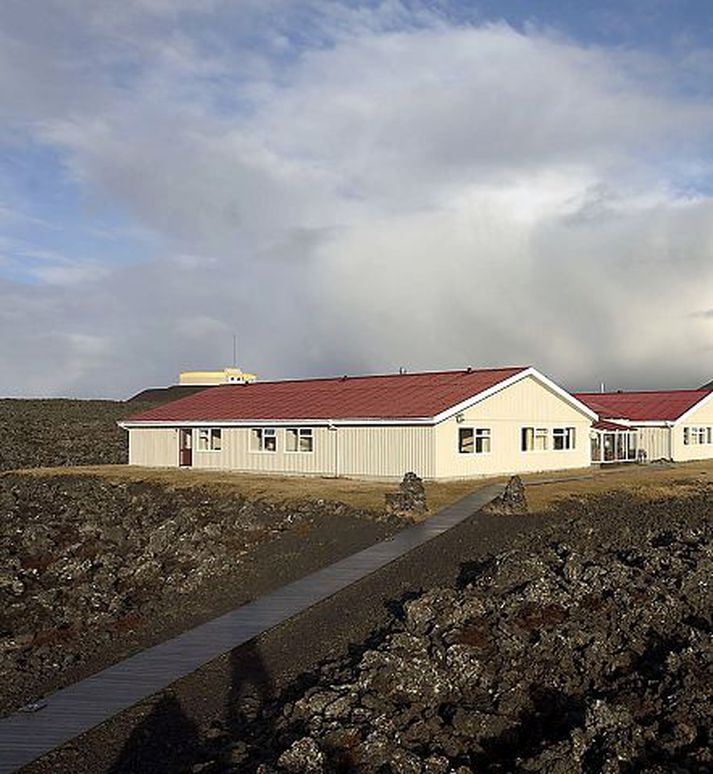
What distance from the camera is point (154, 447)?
43.1 m

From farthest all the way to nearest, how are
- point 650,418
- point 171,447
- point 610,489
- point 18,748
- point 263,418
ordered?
1. point 650,418
2. point 171,447
3. point 263,418
4. point 610,489
5. point 18,748

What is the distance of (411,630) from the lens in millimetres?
13281

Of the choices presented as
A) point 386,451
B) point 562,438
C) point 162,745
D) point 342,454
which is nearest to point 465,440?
point 386,451

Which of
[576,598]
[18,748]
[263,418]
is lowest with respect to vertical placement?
[18,748]

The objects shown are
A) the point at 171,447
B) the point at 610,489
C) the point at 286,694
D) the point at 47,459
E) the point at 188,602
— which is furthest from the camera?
the point at 47,459

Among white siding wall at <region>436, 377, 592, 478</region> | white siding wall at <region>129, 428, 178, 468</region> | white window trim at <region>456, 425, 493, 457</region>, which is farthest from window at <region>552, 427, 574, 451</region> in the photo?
white siding wall at <region>129, 428, 178, 468</region>

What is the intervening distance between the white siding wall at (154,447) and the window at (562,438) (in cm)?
1611

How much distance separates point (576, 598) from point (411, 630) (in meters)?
2.56

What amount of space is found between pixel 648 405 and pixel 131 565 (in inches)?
1461

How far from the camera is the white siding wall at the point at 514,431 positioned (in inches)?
1307

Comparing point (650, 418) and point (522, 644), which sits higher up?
point (650, 418)

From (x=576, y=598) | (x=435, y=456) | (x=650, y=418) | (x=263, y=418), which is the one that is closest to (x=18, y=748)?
(x=576, y=598)

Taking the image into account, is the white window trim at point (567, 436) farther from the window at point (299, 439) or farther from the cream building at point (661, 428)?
the window at point (299, 439)

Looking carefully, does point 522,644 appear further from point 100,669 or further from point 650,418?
point 650,418
